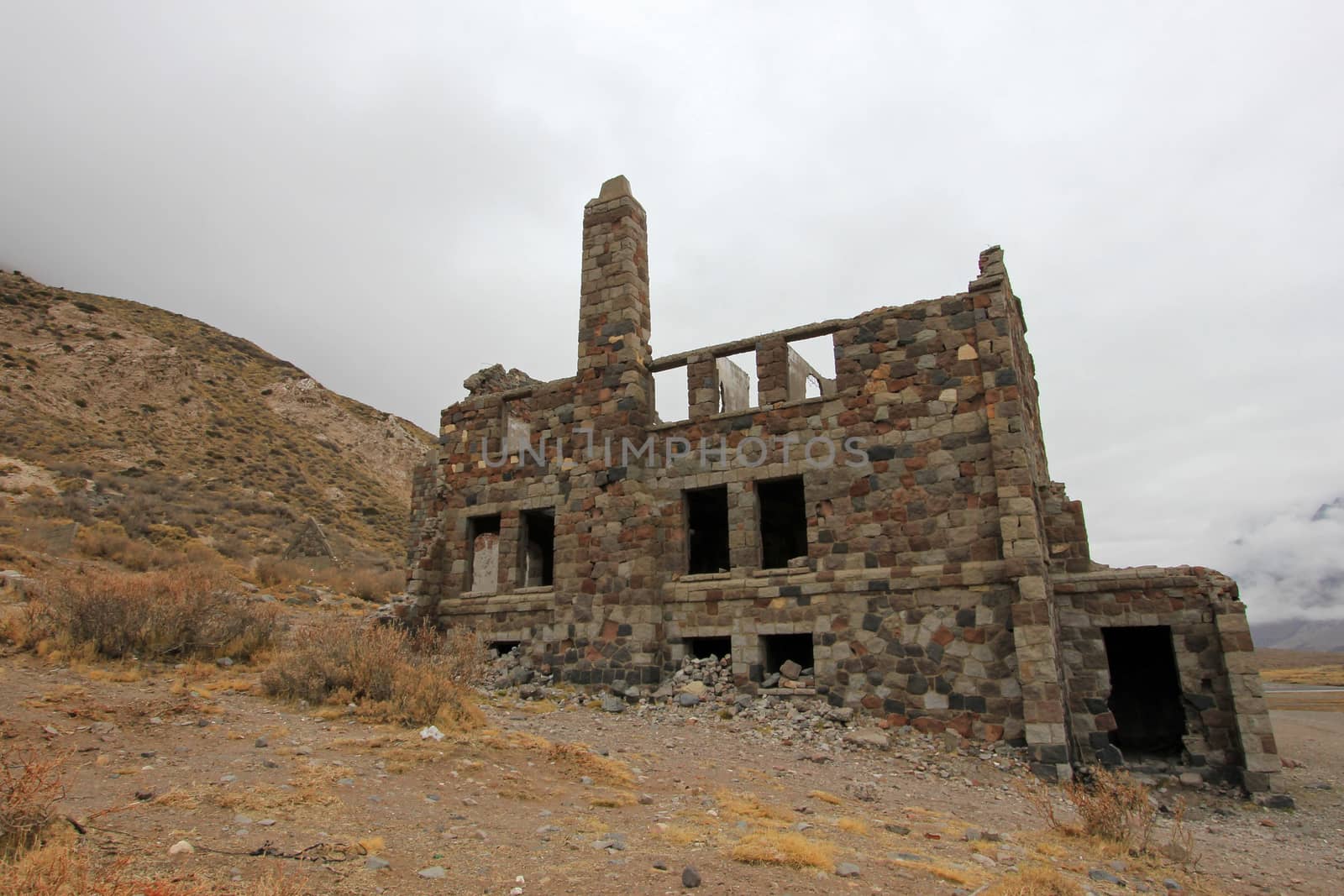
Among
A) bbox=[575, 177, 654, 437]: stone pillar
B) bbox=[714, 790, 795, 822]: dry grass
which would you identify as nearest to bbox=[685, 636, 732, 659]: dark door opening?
bbox=[575, 177, 654, 437]: stone pillar

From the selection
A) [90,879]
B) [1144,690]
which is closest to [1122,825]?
[1144,690]

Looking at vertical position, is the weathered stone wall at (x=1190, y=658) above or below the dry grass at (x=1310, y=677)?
above

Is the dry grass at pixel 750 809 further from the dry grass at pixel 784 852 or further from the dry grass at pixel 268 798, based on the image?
the dry grass at pixel 268 798

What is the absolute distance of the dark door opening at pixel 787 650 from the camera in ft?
42.3

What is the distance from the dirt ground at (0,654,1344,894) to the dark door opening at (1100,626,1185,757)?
207cm

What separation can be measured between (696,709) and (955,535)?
4.53 metres

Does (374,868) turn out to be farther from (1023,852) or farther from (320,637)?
(320,637)

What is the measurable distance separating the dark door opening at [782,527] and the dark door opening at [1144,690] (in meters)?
5.57

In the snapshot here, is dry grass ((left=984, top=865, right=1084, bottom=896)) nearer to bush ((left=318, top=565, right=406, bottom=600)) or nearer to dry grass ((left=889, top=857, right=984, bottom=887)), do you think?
dry grass ((left=889, top=857, right=984, bottom=887))

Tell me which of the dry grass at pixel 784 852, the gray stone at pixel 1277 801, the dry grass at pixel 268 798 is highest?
the dry grass at pixel 268 798

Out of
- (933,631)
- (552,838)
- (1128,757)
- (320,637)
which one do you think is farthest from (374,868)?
(1128,757)

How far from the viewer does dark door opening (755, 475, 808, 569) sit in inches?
635

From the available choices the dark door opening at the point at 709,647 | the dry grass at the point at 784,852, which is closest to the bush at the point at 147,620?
the dark door opening at the point at 709,647

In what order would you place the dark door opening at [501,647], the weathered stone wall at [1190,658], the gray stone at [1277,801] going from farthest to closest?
the dark door opening at [501,647] < the weathered stone wall at [1190,658] < the gray stone at [1277,801]
